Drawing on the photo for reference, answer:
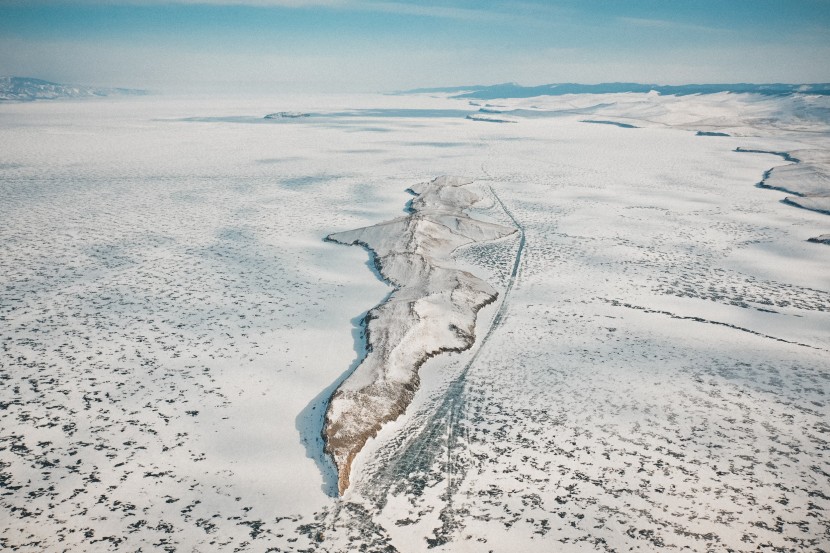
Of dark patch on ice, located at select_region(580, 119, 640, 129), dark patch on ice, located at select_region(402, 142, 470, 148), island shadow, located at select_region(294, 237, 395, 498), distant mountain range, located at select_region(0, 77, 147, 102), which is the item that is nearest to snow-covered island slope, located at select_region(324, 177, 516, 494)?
island shadow, located at select_region(294, 237, 395, 498)

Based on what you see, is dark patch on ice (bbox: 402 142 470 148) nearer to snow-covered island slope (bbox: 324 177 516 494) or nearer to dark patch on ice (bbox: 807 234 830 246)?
snow-covered island slope (bbox: 324 177 516 494)

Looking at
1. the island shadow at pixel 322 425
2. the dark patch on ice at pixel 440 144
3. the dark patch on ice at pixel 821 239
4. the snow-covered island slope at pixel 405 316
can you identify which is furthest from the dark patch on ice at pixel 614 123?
the island shadow at pixel 322 425

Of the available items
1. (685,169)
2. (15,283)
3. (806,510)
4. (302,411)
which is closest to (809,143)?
(685,169)

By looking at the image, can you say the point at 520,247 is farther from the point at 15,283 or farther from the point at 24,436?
the point at 15,283

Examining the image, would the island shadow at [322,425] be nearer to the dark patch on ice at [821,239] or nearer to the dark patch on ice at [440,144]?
the dark patch on ice at [821,239]

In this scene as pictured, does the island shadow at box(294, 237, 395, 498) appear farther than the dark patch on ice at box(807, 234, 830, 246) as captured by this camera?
No

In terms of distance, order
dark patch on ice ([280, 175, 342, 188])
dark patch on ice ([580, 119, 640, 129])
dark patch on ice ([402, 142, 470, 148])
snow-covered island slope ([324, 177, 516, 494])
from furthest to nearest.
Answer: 1. dark patch on ice ([580, 119, 640, 129])
2. dark patch on ice ([402, 142, 470, 148])
3. dark patch on ice ([280, 175, 342, 188])
4. snow-covered island slope ([324, 177, 516, 494])

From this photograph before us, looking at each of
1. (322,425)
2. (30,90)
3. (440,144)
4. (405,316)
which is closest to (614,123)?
(440,144)
